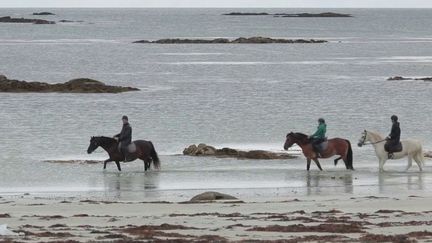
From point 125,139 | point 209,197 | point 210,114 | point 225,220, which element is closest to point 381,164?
point 125,139

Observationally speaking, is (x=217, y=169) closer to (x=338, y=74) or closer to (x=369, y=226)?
(x=369, y=226)

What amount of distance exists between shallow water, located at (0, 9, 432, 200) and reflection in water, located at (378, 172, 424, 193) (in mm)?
42

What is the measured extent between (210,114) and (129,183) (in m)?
25.0

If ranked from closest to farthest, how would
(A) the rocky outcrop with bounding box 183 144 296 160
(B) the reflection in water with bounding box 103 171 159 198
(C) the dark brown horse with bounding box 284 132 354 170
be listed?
(B) the reflection in water with bounding box 103 171 159 198 → (C) the dark brown horse with bounding box 284 132 354 170 → (A) the rocky outcrop with bounding box 183 144 296 160

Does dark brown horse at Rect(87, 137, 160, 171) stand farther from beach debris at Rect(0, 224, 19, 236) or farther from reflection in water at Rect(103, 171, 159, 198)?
beach debris at Rect(0, 224, 19, 236)

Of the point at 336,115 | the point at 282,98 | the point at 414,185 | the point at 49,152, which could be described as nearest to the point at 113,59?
the point at 282,98

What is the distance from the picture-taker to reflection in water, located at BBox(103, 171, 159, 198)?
2717 cm

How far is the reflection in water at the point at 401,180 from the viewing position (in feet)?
90.9

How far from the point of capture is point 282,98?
210 ft

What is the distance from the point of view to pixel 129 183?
2905 cm

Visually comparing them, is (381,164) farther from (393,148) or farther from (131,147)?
(131,147)

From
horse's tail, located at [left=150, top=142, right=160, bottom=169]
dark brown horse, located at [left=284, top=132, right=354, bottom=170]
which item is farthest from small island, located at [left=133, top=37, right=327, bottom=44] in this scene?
dark brown horse, located at [left=284, top=132, right=354, bottom=170]

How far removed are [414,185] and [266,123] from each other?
2155cm

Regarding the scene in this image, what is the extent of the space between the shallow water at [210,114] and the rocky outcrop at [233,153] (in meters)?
0.72
